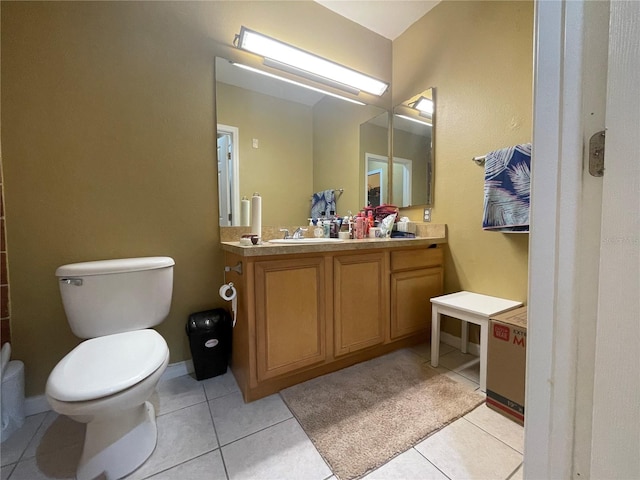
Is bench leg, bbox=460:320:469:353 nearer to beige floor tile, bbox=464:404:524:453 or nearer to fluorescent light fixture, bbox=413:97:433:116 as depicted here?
beige floor tile, bbox=464:404:524:453

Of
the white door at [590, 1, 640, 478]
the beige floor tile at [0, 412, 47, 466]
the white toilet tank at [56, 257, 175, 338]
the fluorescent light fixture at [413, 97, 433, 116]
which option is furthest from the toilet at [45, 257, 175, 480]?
the fluorescent light fixture at [413, 97, 433, 116]

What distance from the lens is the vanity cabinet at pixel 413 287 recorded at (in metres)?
1.80

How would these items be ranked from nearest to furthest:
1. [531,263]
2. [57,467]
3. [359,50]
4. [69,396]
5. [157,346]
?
[531,263] < [69,396] < [57,467] < [157,346] < [359,50]

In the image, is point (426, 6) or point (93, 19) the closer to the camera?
point (93, 19)

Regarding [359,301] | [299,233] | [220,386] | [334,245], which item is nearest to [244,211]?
[299,233]

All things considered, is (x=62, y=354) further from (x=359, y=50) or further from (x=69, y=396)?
(x=359, y=50)

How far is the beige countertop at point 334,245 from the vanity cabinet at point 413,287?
8 cm

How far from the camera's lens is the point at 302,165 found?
2068 millimetres

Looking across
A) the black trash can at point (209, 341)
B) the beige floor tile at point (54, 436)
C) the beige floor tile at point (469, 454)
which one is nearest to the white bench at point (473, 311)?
the beige floor tile at point (469, 454)

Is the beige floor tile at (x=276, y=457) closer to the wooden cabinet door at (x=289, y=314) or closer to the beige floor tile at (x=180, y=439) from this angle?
the beige floor tile at (x=180, y=439)

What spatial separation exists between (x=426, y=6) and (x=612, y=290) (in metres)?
2.44

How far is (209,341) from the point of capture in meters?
1.55

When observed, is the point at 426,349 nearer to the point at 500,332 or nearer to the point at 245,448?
the point at 500,332

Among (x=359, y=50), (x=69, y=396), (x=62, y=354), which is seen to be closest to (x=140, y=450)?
(x=69, y=396)
